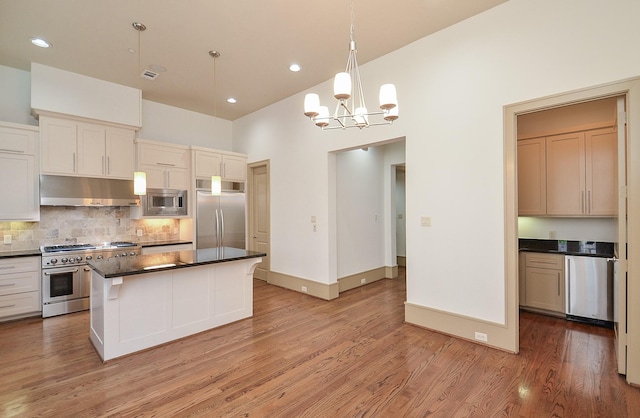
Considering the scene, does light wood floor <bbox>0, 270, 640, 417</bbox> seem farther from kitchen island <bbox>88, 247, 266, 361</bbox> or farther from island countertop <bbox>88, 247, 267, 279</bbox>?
island countertop <bbox>88, 247, 267, 279</bbox>

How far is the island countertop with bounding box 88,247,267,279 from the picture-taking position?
9.19ft

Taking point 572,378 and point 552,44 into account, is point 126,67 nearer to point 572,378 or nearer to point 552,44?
point 552,44

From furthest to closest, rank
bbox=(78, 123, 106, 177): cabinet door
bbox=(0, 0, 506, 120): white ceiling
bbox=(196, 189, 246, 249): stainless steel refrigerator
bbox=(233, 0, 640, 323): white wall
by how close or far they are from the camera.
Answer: bbox=(196, 189, 246, 249): stainless steel refrigerator < bbox=(78, 123, 106, 177): cabinet door < bbox=(0, 0, 506, 120): white ceiling < bbox=(233, 0, 640, 323): white wall

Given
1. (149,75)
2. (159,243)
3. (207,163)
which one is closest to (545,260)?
(207,163)

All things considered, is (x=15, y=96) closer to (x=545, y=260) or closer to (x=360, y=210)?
(x=360, y=210)

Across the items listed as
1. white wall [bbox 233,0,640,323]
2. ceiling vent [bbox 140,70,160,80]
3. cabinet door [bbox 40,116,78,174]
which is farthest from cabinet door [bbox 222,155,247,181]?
white wall [bbox 233,0,640,323]

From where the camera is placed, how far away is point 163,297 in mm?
3209

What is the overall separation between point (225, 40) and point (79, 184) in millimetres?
3057

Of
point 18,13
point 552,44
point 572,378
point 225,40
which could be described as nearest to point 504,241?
point 572,378

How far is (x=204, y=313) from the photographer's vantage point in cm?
353

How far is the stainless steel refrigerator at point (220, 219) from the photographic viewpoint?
18.3 feet

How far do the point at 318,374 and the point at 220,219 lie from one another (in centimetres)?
384

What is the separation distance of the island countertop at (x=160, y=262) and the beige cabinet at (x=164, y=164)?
6.71 feet

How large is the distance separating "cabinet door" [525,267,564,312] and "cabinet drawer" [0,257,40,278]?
6763 mm
